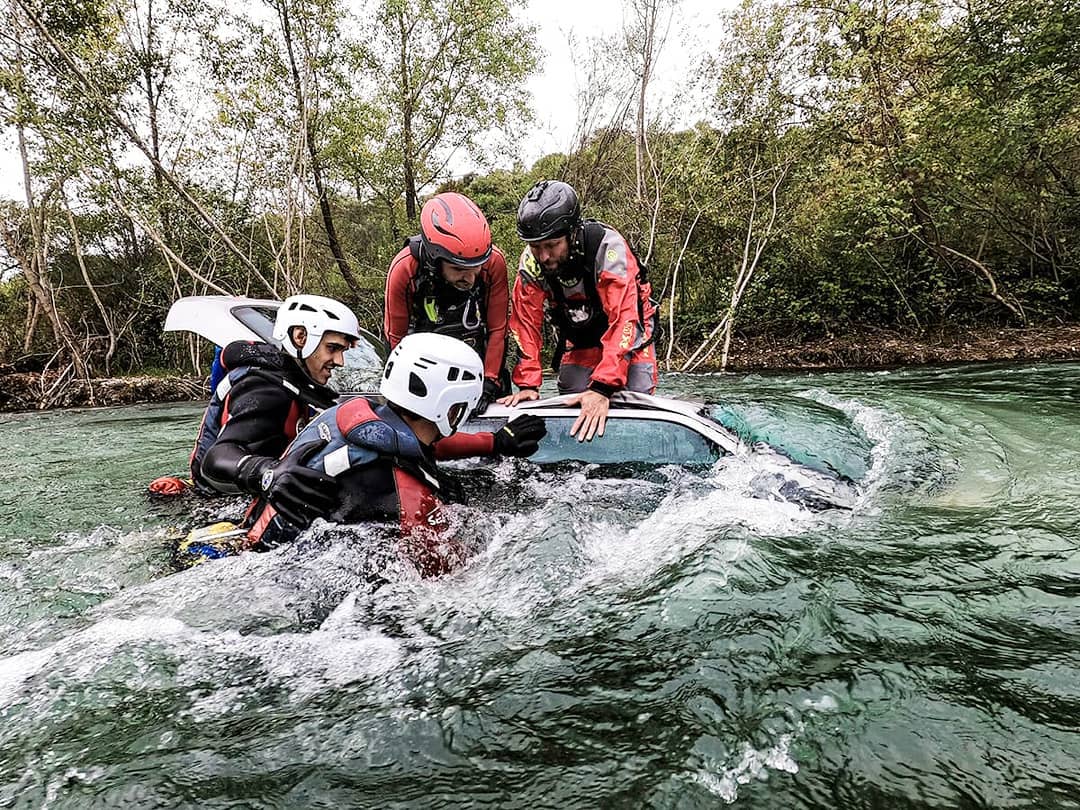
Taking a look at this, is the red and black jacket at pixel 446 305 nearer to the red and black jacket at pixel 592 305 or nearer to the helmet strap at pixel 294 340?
the red and black jacket at pixel 592 305

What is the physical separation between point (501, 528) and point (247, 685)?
4.66 ft

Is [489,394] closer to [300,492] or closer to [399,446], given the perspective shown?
[399,446]

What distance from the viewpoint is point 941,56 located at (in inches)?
427

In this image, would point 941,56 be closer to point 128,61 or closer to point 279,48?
point 279,48

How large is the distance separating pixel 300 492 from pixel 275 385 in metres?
0.88

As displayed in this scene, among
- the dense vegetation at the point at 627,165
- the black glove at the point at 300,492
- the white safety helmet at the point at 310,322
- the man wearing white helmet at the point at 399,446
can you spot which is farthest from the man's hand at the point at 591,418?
the dense vegetation at the point at 627,165

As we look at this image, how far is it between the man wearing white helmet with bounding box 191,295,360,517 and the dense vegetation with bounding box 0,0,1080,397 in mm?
8661

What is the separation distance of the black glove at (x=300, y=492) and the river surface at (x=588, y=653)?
12cm

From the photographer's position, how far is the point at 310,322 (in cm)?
317

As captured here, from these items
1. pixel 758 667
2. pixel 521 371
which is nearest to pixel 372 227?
pixel 521 371

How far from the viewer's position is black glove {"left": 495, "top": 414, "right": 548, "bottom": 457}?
3.50 metres

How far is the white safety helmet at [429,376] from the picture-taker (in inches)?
103

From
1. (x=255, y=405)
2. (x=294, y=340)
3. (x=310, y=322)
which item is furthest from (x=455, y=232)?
(x=255, y=405)

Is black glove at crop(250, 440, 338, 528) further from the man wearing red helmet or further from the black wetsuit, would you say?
the man wearing red helmet
